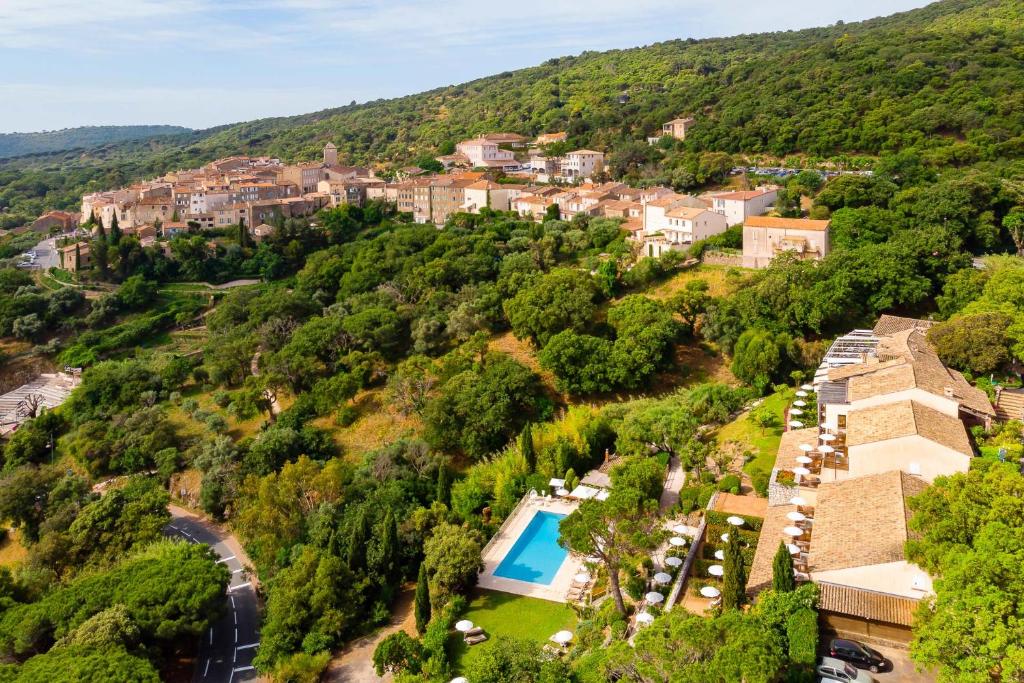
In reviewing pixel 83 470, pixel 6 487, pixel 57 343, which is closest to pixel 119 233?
pixel 57 343

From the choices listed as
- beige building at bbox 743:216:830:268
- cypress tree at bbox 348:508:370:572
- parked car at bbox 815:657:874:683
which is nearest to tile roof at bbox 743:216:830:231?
beige building at bbox 743:216:830:268

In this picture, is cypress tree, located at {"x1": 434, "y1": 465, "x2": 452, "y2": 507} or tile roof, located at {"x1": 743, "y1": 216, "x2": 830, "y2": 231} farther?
tile roof, located at {"x1": 743, "y1": 216, "x2": 830, "y2": 231}

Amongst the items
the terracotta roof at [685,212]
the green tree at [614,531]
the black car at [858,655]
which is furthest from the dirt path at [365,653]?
the terracotta roof at [685,212]

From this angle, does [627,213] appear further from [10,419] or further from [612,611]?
[10,419]

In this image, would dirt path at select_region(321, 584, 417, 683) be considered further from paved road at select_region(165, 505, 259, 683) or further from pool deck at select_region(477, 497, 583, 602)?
paved road at select_region(165, 505, 259, 683)

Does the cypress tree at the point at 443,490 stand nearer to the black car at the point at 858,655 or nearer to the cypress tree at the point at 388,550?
the cypress tree at the point at 388,550

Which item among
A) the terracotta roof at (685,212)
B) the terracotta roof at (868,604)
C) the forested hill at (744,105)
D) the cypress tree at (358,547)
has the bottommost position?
the cypress tree at (358,547)

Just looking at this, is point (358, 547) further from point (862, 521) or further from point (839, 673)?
point (862, 521)
